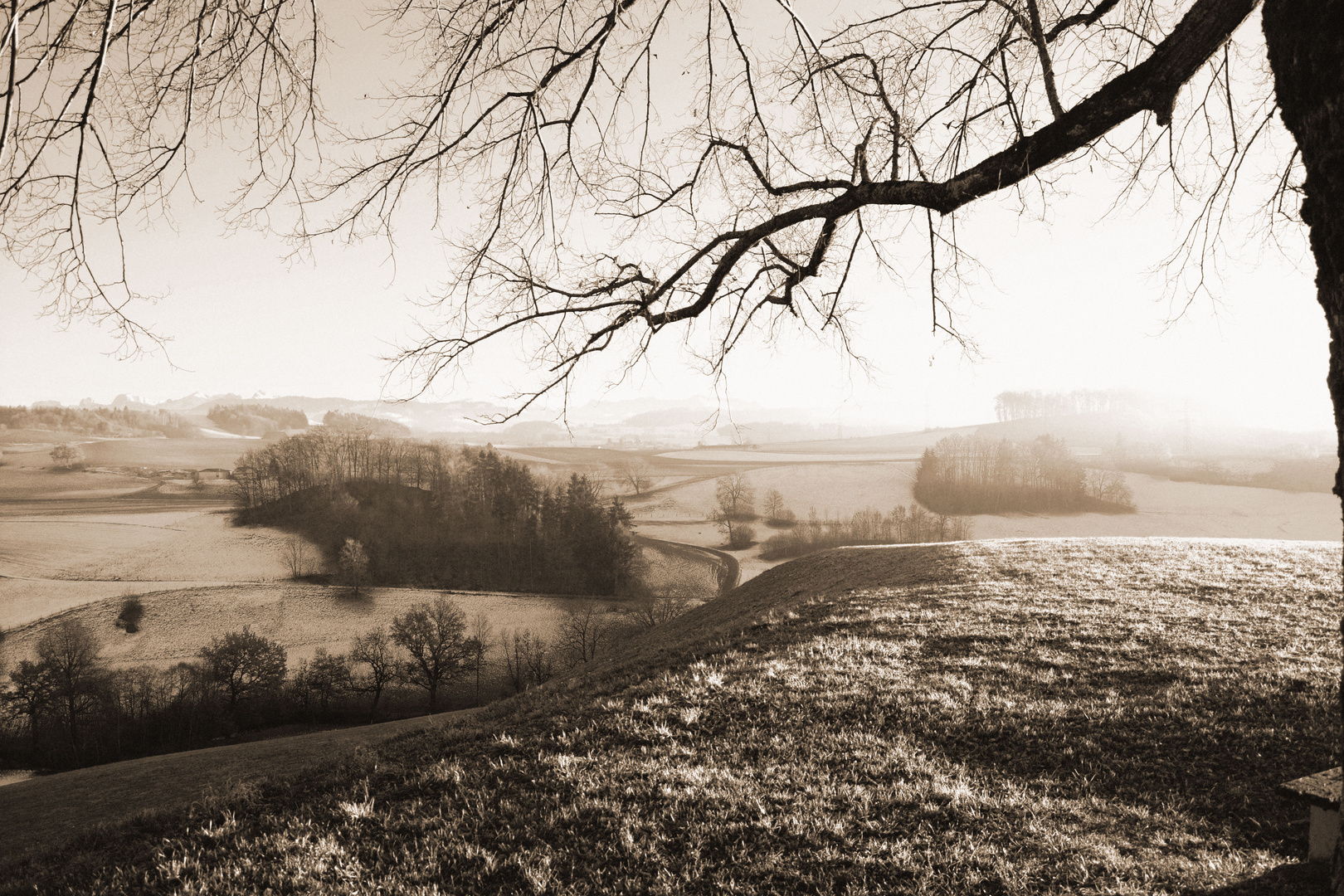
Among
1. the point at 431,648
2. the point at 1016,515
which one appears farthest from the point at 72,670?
the point at 1016,515

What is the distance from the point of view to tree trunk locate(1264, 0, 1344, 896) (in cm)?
209

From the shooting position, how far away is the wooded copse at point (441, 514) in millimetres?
70188

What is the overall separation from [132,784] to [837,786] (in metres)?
24.0

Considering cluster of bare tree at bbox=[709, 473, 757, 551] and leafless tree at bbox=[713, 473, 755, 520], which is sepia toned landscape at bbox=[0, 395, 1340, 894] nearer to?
cluster of bare tree at bbox=[709, 473, 757, 551]

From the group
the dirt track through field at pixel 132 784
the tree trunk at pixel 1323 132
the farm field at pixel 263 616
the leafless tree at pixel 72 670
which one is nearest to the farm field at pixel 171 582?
the farm field at pixel 263 616

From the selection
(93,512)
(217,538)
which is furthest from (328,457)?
(93,512)

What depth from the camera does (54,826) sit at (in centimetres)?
1423

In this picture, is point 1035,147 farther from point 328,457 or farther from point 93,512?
point 93,512

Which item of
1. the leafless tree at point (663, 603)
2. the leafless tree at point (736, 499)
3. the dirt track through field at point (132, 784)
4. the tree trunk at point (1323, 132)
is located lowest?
the leafless tree at point (663, 603)

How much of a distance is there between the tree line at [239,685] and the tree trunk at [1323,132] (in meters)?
46.7

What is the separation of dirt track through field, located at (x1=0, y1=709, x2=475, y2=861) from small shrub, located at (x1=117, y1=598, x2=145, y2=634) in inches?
1398

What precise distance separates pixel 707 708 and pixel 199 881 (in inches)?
200

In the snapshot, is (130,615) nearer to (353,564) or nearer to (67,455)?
(353,564)

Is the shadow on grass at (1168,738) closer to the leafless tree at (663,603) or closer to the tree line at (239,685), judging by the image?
the leafless tree at (663,603)
